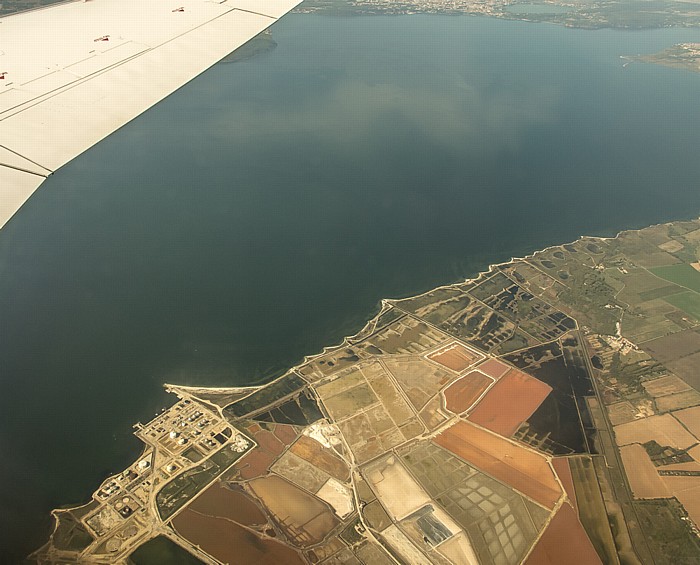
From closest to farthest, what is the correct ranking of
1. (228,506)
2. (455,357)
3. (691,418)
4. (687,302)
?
(228,506) < (691,418) < (455,357) < (687,302)

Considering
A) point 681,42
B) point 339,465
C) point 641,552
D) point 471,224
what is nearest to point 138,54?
point 339,465

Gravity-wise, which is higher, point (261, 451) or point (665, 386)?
point (261, 451)

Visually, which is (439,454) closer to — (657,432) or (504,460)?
(504,460)

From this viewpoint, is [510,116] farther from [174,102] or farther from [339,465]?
[339,465]

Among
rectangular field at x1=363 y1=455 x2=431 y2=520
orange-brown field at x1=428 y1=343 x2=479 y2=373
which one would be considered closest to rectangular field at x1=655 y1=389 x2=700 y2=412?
orange-brown field at x1=428 y1=343 x2=479 y2=373

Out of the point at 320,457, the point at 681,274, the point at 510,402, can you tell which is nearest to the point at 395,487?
the point at 320,457

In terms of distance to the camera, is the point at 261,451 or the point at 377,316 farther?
the point at 377,316

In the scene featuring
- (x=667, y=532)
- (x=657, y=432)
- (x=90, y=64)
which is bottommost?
(x=667, y=532)
